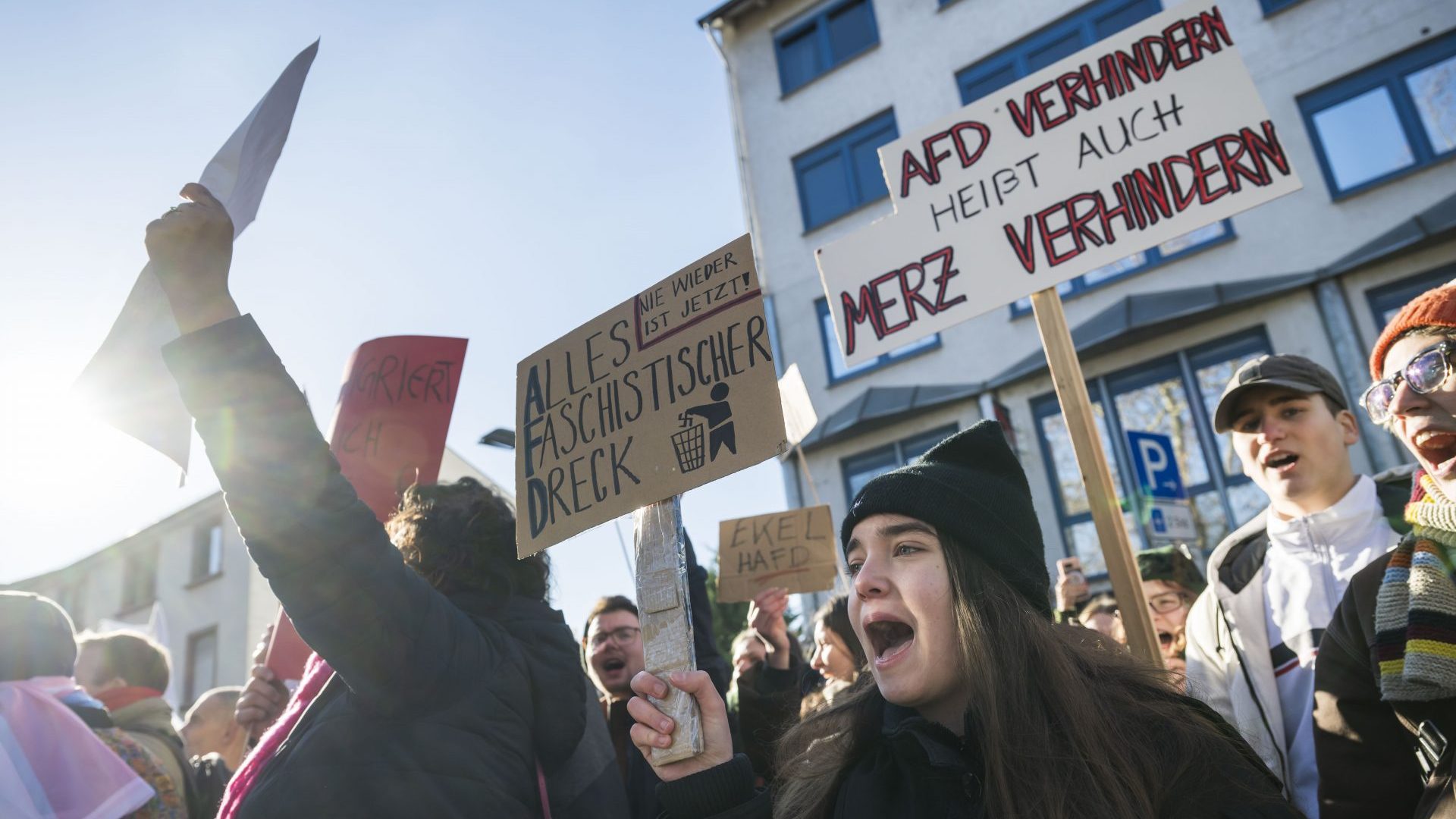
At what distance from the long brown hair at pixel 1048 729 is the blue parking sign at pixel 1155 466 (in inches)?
215

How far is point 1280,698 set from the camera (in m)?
2.46

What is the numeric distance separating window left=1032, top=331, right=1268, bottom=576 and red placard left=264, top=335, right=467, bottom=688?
299 inches

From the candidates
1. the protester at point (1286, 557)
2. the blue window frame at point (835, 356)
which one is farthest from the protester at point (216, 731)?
the blue window frame at point (835, 356)

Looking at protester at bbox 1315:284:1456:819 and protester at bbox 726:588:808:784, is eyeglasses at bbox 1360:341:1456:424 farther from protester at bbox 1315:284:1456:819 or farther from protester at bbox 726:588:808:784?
protester at bbox 726:588:808:784

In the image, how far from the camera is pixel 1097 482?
2637 mm

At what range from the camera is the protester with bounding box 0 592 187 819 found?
2.49 metres

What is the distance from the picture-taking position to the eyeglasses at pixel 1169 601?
372 centimetres

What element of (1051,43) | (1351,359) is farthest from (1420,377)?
(1051,43)

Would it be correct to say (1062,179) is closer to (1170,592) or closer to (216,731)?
(1170,592)

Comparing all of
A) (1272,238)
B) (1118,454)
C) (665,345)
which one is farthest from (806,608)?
(665,345)

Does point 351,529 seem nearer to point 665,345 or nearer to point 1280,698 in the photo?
point 665,345

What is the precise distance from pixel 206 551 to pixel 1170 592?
80.9ft

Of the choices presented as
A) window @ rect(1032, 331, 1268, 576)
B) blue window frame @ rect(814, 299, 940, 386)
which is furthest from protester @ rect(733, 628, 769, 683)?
blue window frame @ rect(814, 299, 940, 386)

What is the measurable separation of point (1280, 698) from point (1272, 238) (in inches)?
365
